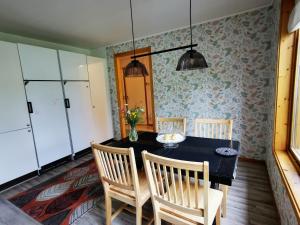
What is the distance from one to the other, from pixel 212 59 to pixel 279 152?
5.73 ft

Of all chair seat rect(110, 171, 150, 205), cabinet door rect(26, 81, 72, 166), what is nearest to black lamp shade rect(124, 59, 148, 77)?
chair seat rect(110, 171, 150, 205)

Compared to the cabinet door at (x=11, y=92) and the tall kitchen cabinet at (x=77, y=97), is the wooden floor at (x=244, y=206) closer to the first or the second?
the cabinet door at (x=11, y=92)

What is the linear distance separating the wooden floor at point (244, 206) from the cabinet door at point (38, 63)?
70.0 inches

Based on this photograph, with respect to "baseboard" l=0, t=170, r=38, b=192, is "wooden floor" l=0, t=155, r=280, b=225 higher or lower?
lower

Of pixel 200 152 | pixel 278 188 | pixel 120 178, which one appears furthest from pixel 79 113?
pixel 278 188

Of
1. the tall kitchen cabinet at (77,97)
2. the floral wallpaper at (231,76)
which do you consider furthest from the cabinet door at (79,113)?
the floral wallpaper at (231,76)

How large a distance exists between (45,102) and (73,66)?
0.92m

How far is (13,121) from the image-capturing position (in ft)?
8.25

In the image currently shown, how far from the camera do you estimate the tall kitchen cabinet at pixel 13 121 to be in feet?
7.93

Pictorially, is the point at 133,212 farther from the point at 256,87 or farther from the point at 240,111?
the point at 256,87

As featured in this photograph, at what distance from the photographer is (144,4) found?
84.5 inches

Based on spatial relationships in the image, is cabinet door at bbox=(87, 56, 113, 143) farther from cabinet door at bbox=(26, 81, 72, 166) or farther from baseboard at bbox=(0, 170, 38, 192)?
baseboard at bbox=(0, 170, 38, 192)

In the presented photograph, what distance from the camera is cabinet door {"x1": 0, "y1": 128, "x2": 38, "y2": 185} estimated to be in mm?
2438

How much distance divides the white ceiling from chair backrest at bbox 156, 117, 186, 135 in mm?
1538
